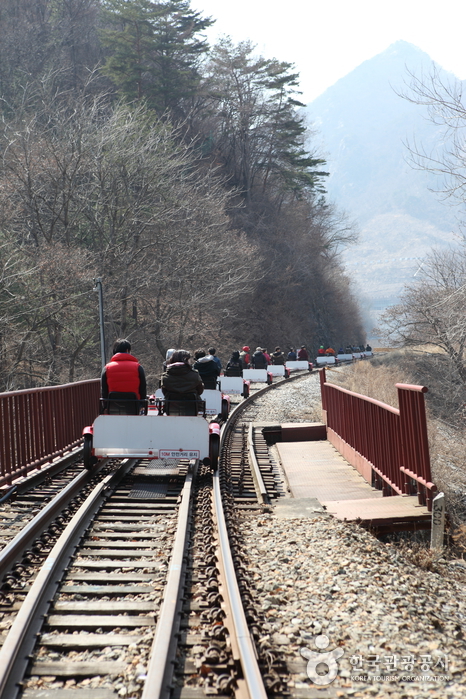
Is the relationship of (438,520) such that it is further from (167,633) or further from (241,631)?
(167,633)

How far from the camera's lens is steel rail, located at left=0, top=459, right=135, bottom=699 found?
134 inches

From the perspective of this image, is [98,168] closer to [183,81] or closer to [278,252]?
[183,81]

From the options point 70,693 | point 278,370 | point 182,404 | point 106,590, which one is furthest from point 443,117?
point 278,370

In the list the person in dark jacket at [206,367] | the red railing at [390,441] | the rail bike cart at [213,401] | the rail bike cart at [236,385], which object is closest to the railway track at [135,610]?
the red railing at [390,441]

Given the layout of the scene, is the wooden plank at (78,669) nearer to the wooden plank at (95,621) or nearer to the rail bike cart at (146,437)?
the wooden plank at (95,621)

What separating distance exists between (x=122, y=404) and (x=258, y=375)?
2015 centimetres

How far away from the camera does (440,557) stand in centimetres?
596

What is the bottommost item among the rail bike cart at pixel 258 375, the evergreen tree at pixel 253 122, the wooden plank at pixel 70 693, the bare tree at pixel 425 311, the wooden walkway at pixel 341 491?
the wooden walkway at pixel 341 491

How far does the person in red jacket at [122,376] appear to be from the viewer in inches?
358

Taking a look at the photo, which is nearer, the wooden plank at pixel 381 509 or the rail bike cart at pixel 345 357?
the wooden plank at pixel 381 509

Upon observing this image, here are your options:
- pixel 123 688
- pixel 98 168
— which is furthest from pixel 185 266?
pixel 123 688

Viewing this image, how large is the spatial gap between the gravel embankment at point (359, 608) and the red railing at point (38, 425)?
10.8 ft

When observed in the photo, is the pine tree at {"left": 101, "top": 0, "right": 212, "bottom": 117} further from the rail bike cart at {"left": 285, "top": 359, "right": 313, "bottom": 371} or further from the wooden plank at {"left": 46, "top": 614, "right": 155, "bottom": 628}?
the wooden plank at {"left": 46, "top": 614, "right": 155, "bottom": 628}

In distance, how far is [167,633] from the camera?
373 cm
